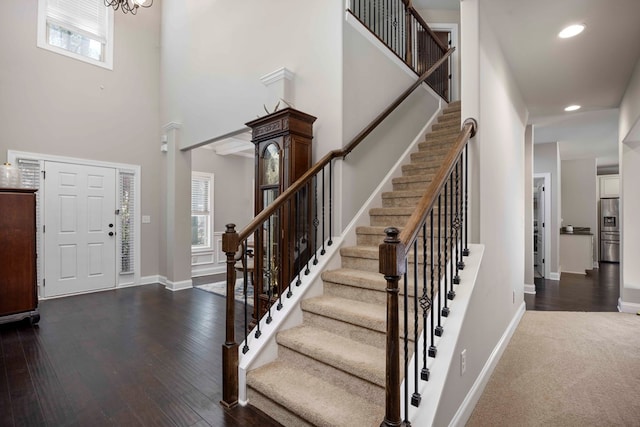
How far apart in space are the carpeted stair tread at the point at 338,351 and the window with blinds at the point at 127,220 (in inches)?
175

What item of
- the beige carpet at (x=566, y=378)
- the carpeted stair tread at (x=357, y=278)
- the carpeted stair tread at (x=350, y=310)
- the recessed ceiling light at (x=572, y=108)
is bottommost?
the beige carpet at (x=566, y=378)

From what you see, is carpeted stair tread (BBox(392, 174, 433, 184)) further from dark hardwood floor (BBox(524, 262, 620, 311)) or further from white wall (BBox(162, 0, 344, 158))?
dark hardwood floor (BBox(524, 262, 620, 311))

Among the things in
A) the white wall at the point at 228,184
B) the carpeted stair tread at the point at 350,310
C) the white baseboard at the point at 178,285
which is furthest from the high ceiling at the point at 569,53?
the white wall at the point at 228,184

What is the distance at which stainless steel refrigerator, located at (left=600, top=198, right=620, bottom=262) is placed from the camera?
869 centimetres

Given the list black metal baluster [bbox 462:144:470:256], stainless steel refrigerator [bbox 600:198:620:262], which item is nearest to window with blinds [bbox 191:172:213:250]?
black metal baluster [bbox 462:144:470:256]

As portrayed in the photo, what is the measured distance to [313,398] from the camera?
1812 mm

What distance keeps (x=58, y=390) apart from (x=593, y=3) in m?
4.69

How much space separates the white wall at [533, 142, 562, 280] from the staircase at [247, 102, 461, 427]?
5153 mm

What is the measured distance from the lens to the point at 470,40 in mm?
2391

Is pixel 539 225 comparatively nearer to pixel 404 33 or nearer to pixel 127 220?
pixel 404 33

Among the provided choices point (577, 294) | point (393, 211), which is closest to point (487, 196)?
point (393, 211)

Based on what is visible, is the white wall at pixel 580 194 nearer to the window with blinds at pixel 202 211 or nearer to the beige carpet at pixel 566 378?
the beige carpet at pixel 566 378

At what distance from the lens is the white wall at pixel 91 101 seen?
452cm

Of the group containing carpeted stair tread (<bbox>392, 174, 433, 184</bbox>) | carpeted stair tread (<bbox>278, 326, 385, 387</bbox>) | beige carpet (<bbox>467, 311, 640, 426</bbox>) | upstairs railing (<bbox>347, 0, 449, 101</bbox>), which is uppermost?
upstairs railing (<bbox>347, 0, 449, 101</bbox>)
